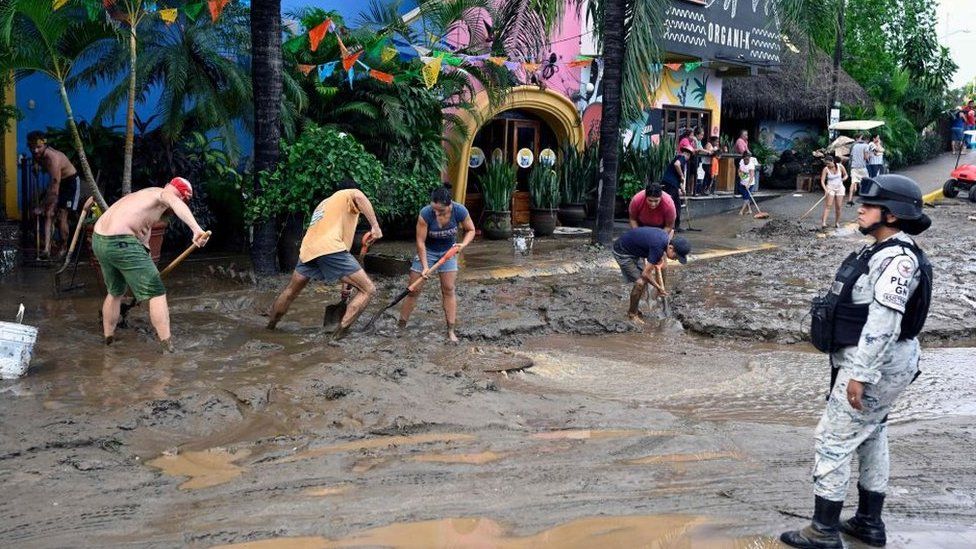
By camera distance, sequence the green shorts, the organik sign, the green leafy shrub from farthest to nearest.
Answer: the organik sign < the green leafy shrub < the green shorts

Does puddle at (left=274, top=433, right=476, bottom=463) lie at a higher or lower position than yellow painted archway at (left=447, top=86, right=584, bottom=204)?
lower

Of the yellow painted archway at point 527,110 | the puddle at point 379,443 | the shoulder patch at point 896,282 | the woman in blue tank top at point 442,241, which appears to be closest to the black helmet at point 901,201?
the shoulder patch at point 896,282

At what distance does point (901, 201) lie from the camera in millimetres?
4375

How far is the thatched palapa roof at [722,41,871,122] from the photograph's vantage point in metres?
25.6

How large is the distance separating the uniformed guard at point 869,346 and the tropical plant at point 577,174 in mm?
13594

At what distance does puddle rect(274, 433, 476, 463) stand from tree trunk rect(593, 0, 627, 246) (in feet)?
32.0

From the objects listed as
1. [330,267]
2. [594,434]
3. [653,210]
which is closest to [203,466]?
[594,434]

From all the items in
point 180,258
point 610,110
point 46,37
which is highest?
point 46,37

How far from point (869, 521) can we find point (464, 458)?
7.08 feet

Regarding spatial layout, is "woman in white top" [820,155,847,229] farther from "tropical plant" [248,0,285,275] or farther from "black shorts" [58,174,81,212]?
"black shorts" [58,174,81,212]

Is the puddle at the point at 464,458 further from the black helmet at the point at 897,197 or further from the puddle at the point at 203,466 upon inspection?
the black helmet at the point at 897,197

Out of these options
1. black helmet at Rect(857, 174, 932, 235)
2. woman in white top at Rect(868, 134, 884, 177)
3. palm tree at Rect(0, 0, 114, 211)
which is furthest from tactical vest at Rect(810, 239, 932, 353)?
woman in white top at Rect(868, 134, 884, 177)

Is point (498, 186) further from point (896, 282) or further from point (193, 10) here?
point (896, 282)

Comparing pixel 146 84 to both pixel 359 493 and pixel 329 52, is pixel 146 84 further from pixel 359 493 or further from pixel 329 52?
pixel 359 493
